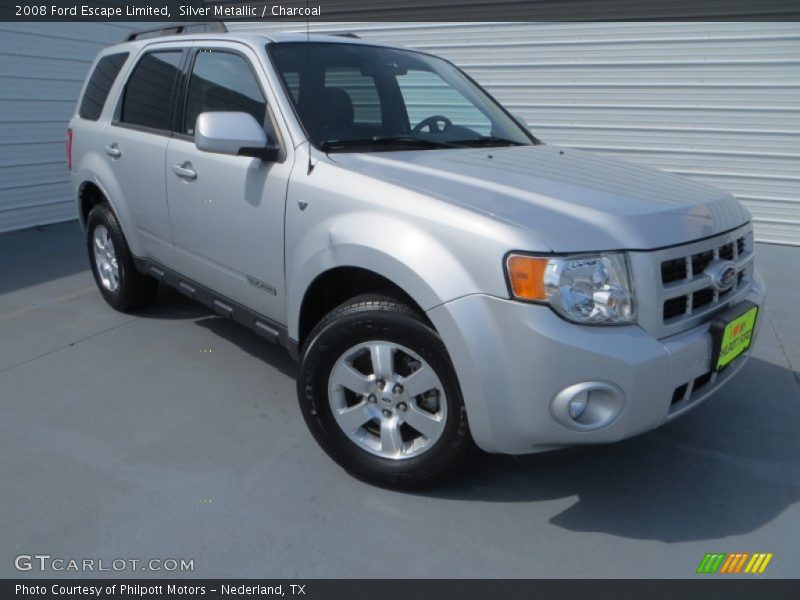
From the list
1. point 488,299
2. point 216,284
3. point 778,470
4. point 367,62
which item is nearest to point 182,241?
point 216,284

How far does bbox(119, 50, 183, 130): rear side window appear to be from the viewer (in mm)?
3723

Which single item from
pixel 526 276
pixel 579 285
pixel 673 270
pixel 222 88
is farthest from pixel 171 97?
pixel 673 270

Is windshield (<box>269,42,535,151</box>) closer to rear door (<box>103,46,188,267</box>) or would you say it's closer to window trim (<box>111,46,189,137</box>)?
window trim (<box>111,46,189,137</box>)

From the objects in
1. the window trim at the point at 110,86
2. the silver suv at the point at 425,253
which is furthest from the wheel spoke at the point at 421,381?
the window trim at the point at 110,86

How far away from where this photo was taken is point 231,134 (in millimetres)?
2740

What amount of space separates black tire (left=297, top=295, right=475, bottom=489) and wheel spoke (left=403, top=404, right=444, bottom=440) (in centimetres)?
3

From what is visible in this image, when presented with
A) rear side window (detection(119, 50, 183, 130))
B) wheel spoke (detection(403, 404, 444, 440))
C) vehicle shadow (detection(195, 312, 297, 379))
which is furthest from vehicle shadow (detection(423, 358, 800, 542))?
rear side window (detection(119, 50, 183, 130))

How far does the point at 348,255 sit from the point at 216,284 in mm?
1197

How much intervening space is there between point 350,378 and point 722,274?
1.45 m

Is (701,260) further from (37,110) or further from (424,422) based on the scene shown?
→ (37,110)

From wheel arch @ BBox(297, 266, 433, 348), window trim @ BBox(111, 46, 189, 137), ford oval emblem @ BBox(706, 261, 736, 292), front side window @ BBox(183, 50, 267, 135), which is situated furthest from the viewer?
window trim @ BBox(111, 46, 189, 137)

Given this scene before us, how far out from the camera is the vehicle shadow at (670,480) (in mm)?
2480

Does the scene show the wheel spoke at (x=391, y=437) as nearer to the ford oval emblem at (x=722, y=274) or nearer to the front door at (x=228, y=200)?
the front door at (x=228, y=200)

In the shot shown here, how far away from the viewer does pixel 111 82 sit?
434 cm
